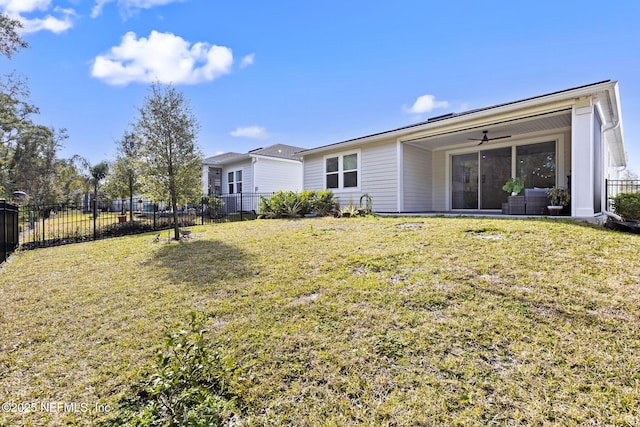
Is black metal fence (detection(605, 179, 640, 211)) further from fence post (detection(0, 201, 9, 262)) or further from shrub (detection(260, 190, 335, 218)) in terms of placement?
fence post (detection(0, 201, 9, 262))

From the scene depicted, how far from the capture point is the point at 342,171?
11.7 m

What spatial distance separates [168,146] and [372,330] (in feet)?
21.9

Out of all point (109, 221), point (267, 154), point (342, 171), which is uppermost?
point (267, 154)

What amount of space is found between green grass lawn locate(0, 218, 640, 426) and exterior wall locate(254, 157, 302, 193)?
10598mm

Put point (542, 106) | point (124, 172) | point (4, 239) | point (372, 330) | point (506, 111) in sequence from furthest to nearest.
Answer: point (124, 172)
point (506, 111)
point (542, 106)
point (4, 239)
point (372, 330)

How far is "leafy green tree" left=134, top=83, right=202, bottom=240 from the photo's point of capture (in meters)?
7.07

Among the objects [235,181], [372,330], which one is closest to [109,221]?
[235,181]

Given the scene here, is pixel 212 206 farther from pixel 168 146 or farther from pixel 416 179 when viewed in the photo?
pixel 416 179

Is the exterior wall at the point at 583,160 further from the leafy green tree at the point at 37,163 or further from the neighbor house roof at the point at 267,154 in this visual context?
the leafy green tree at the point at 37,163

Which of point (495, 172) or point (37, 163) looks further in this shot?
point (37, 163)

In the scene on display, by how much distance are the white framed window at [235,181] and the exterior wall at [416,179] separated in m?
9.55

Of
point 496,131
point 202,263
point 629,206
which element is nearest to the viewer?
point 202,263

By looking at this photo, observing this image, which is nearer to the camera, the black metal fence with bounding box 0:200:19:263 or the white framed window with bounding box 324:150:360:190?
the black metal fence with bounding box 0:200:19:263

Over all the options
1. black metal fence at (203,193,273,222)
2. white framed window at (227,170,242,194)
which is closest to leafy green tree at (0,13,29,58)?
black metal fence at (203,193,273,222)
